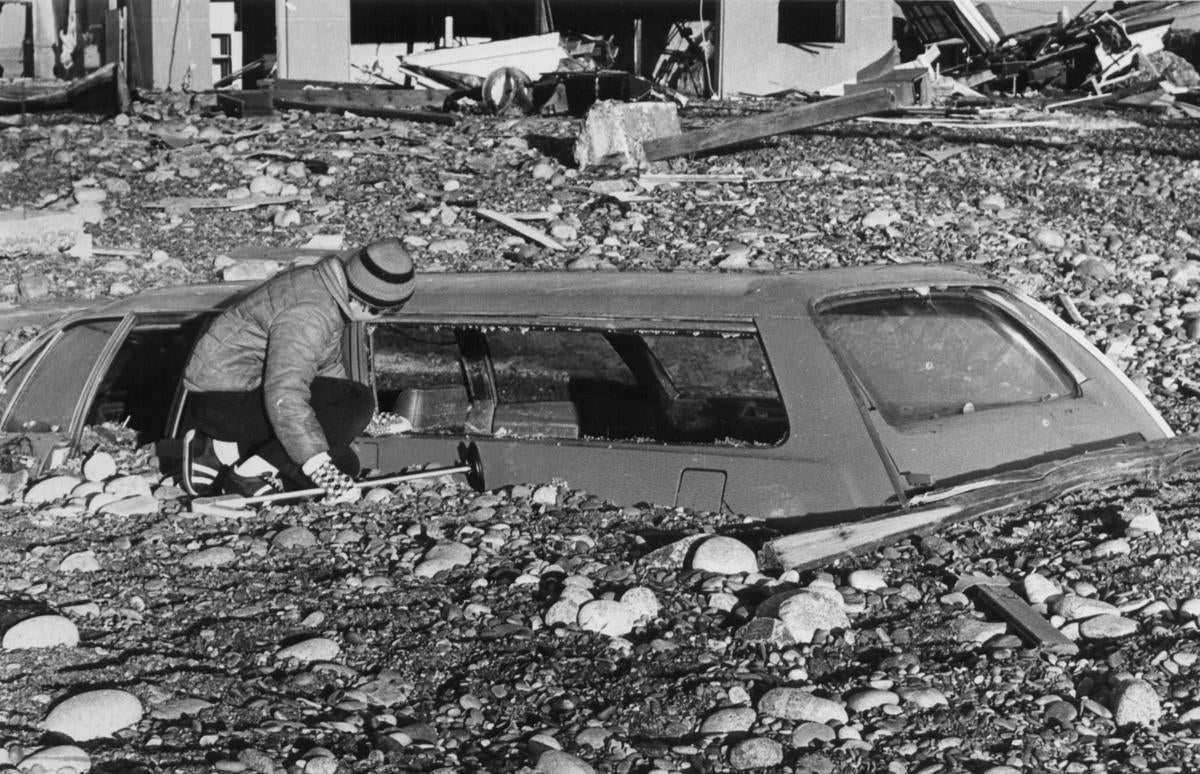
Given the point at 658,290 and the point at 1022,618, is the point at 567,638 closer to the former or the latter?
the point at 1022,618

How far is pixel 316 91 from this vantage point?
20.3 meters

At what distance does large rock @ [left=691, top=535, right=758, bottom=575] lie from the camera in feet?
17.0

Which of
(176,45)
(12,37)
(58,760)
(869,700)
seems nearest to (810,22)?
(176,45)

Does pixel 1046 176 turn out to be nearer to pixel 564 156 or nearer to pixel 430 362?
pixel 564 156

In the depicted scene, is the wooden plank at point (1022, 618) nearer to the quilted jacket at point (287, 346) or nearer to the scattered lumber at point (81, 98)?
the quilted jacket at point (287, 346)

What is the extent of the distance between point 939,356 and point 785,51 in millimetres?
22060

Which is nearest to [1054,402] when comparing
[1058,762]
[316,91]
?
[1058,762]

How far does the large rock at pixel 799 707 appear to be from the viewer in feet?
13.7

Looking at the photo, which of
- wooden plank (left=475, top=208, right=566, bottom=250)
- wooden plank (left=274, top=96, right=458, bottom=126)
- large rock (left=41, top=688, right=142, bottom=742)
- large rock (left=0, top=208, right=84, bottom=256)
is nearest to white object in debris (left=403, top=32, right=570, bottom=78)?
wooden plank (left=274, top=96, right=458, bottom=126)

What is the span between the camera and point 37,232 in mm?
12430

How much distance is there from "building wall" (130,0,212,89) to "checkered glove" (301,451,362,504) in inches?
816

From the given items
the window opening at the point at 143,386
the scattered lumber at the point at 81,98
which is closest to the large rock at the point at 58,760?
the window opening at the point at 143,386

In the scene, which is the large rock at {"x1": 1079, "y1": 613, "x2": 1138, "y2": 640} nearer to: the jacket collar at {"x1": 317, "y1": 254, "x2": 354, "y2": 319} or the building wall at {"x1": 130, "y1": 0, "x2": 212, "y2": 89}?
the jacket collar at {"x1": 317, "y1": 254, "x2": 354, "y2": 319}

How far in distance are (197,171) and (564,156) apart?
327 cm
